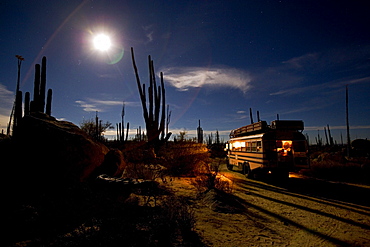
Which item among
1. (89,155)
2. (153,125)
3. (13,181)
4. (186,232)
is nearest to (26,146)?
(13,181)

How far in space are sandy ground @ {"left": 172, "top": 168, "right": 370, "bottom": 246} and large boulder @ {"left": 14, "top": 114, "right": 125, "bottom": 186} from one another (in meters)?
4.03

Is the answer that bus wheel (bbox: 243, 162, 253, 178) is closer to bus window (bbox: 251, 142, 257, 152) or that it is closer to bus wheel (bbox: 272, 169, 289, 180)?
bus window (bbox: 251, 142, 257, 152)

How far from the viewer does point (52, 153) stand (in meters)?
6.39

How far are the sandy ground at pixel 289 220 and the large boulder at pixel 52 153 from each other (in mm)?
4031

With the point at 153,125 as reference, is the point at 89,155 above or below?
below

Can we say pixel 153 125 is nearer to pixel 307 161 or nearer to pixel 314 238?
pixel 307 161

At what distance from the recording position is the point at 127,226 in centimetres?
412

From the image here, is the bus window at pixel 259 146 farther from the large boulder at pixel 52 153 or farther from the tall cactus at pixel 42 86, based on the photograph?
the tall cactus at pixel 42 86

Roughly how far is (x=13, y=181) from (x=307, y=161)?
12.9 meters

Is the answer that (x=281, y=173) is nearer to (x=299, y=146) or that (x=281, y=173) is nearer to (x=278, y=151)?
(x=278, y=151)

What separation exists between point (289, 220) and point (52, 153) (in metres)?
7.46

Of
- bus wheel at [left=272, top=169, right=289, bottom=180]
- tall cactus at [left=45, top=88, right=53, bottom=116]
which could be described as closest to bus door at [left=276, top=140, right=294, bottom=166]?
bus wheel at [left=272, top=169, right=289, bottom=180]

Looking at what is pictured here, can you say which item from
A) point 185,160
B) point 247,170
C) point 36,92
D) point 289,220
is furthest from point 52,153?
point 247,170

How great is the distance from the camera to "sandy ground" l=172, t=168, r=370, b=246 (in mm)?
4332
